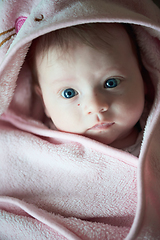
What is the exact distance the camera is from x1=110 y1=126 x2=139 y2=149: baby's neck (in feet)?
3.83

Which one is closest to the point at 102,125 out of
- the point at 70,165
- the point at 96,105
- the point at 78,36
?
the point at 96,105

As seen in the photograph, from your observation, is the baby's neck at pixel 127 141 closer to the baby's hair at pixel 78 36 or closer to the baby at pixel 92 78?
the baby at pixel 92 78

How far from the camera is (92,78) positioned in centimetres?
98

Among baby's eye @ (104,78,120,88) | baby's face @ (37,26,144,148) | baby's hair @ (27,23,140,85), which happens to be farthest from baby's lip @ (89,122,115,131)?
baby's hair @ (27,23,140,85)

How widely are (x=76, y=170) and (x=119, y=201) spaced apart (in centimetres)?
22

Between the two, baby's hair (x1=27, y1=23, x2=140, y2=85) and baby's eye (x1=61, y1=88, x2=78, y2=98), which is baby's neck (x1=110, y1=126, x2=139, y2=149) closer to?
baby's eye (x1=61, y1=88, x2=78, y2=98)

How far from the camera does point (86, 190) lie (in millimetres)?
1014

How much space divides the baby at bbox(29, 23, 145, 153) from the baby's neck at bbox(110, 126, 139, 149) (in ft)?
0.31

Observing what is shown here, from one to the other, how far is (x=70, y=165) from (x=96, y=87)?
0.34 m

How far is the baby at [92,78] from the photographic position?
972 millimetres

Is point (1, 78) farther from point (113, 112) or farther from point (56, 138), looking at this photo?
point (113, 112)

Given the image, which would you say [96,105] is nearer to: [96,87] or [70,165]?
[96,87]

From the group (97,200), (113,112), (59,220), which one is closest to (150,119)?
(113,112)

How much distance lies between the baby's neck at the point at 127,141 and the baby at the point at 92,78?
95mm
